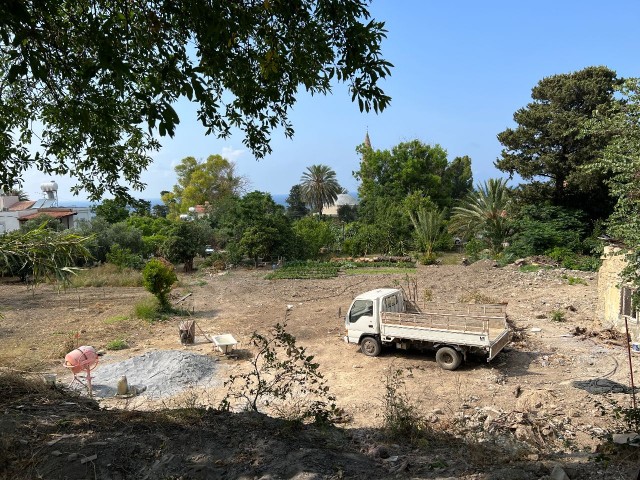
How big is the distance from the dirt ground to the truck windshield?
39.2 inches

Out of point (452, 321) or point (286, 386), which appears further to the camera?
point (452, 321)

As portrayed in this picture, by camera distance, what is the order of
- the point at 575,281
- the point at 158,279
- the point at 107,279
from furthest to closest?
the point at 107,279, the point at 575,281, the point at 158,279

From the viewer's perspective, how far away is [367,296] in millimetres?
12219

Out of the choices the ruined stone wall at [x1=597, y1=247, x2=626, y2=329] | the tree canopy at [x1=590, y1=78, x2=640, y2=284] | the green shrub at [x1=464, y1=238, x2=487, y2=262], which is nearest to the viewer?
the tree canopy at [x1=590, y1=78, x2=640, y2=284]

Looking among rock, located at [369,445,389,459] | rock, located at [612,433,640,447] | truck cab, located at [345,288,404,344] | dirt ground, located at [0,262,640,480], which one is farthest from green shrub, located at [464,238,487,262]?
rock, located at [369,445,389,459]

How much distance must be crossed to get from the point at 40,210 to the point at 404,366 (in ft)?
125

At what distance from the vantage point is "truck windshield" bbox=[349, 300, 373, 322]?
1208 cm

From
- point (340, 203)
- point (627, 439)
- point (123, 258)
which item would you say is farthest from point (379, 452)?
point (340, 203)

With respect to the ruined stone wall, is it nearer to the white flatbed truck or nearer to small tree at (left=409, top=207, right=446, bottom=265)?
the white flatbed truck

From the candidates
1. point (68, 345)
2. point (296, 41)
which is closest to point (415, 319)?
point (296, 41)

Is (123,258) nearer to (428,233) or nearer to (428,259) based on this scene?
(428,259)

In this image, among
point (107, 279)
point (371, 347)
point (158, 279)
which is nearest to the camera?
point (371, 347)

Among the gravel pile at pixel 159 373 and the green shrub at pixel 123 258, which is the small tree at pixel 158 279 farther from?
the green shrub at pixel 123 258

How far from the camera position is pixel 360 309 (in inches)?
481
